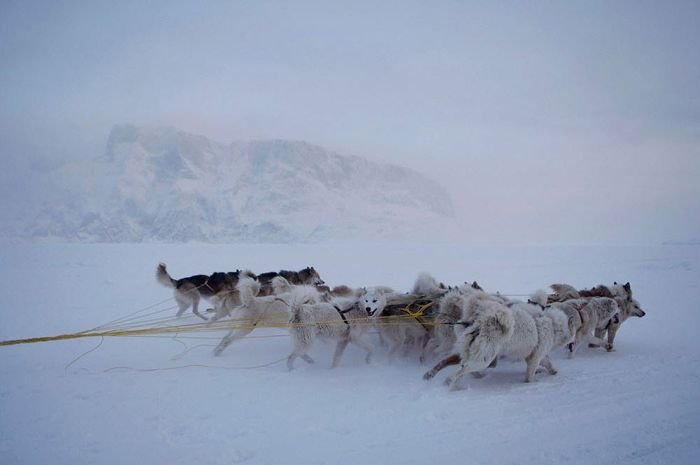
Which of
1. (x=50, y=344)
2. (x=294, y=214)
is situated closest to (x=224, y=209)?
(x=294, y=214)

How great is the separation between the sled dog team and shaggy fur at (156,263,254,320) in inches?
72.4

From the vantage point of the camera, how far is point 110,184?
1909 inches

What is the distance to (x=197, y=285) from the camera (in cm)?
738

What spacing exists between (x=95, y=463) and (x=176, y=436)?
22.3 inches

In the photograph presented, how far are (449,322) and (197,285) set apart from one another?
482cm

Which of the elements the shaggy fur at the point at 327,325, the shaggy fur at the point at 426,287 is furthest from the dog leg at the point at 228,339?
the shaggy fur at the point at 426,287

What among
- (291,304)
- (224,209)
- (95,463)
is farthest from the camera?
(224,209)

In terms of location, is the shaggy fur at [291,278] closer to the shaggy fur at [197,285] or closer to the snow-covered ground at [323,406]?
the shaggy fur at [197,285]

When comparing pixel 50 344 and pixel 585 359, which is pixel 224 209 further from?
pixel 585 359

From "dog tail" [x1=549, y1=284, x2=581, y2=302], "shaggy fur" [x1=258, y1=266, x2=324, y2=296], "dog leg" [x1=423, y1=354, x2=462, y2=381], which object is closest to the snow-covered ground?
"dog leg" [x1=423, y1=354, x2=462, y2=381]

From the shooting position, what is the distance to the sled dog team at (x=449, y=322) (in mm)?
4150

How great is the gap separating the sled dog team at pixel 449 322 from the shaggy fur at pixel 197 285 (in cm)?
184

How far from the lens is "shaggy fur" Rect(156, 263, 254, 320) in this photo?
723 cm

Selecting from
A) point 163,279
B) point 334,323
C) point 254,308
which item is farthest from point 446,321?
point 163,279
